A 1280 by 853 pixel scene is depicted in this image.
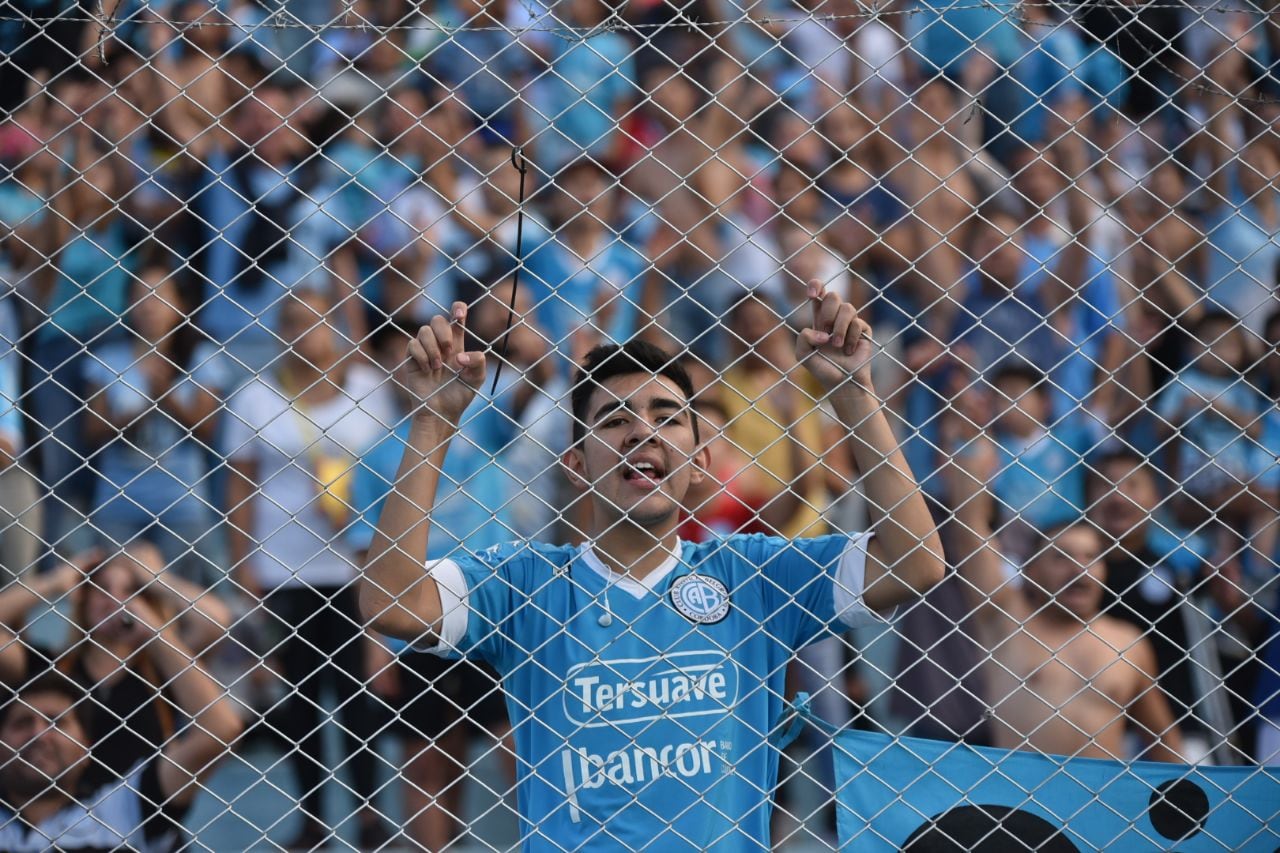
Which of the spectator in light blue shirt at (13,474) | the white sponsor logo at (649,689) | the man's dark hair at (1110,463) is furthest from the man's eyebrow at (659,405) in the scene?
the man's dark hair at (1110,463)

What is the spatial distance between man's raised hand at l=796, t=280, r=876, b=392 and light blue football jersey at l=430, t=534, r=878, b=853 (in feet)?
1.05

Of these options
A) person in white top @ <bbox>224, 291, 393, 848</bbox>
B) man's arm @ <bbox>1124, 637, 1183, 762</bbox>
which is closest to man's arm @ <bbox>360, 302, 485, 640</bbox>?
person in white top @ <bbox>224, 291, 393, 848</bbox>

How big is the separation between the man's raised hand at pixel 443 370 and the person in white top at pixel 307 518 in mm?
2039

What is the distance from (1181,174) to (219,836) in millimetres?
4335

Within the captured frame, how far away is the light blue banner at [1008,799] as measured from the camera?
2.71 meters

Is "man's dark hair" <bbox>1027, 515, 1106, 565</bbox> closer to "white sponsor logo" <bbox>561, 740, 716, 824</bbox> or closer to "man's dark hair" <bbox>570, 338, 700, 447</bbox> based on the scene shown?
"man's dark hair" <bbox>570, 338, 700, 447</bbox>

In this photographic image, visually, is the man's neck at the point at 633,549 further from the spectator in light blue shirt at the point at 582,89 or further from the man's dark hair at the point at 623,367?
the spectator in light blue shirt at the point at 582,89

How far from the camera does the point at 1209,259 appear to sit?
5.67 metres

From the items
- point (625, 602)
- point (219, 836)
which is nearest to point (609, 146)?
point (219, 836)

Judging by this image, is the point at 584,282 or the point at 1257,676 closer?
the point at 1257,676

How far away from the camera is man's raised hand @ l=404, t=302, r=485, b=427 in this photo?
8.34 ft

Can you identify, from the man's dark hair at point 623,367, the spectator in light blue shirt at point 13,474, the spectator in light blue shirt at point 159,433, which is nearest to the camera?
the man's dark hair at point 623,367

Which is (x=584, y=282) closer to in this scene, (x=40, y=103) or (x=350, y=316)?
(x=350, y=316)

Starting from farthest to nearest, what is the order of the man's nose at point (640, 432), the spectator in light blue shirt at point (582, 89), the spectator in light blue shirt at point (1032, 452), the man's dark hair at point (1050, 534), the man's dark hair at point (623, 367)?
the spectator in light blue shirt at point (582, 89) → the spectator in light blue shirt at point (1032, 452) → the man's dark hair at point (1050, 534) → the man's dark hair at point (623, 367) → the man's nose at point (640, 432)
